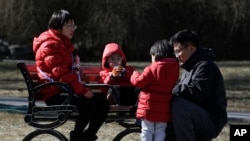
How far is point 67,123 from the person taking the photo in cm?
1034

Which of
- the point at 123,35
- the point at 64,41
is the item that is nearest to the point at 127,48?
the point at 123,35

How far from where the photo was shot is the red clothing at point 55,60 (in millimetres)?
7023

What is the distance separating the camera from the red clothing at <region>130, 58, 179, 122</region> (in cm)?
681

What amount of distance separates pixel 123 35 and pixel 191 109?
19763mm

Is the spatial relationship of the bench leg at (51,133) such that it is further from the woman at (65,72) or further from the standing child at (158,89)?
the standing child at (158,89)

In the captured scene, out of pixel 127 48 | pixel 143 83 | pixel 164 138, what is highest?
pixel 143 83

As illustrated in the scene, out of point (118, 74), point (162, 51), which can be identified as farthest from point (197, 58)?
point (118, 74)

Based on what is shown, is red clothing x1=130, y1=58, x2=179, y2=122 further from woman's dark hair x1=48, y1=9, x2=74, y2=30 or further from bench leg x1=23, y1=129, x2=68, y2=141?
woman's dark hair x1=48, y1=9, x2=74, y2=30

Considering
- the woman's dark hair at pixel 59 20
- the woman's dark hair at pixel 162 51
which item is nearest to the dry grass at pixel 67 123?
the woman's dark hair at pixel 59 20

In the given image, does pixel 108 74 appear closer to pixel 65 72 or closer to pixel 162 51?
pixel 65 72

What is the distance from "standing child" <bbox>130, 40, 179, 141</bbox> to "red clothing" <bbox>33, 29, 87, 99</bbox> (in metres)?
0.63

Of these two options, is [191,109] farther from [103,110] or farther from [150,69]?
[103,110]

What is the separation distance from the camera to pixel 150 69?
6.87 meters

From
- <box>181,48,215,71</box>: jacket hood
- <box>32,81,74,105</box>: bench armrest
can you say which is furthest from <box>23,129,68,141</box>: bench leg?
<box>181,48,215,71</box>: jacket hood
